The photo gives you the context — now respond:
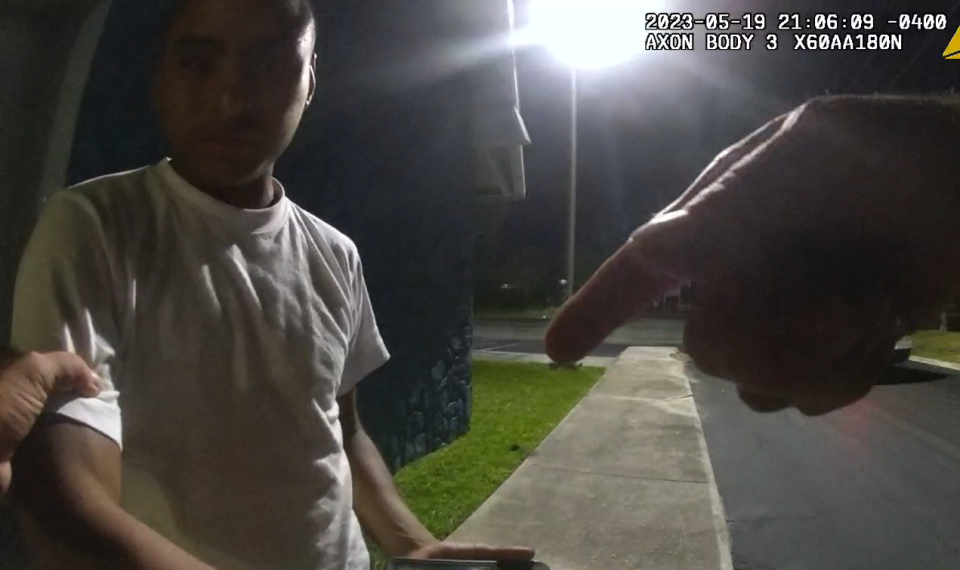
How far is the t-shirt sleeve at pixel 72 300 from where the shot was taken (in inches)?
12.2

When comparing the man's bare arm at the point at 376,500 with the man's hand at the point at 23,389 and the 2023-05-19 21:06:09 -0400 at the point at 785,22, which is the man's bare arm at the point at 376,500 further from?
the 2023-05-19 21:06:09 -0400 at the point at 785,22

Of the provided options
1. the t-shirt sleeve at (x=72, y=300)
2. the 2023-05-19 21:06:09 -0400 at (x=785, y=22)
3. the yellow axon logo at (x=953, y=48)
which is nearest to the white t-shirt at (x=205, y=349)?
the t-shirt sleeve at (x=72, y=300)

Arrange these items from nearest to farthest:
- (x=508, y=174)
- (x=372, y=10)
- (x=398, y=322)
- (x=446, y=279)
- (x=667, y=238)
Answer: (x=667, y=238) < (x=372, y=10) < (x=508, y=174) < (x=398, y=322) < (x=446, y=279)

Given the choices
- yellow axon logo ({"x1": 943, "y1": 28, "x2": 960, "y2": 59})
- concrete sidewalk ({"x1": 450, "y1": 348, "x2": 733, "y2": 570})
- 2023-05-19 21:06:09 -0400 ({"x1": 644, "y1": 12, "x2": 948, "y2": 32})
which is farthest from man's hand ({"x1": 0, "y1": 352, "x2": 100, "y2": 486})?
concrete sidewalk ({"x1": 450, "y1": 348, "x2": 733, "y2": 570})

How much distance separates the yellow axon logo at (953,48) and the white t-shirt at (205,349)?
0.50m

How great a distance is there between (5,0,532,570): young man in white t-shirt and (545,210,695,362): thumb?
0.22m

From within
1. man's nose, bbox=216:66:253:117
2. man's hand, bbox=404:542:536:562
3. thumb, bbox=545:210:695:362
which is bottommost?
man's hand, bbox=404:542:536:562

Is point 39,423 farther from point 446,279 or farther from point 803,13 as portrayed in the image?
point 446,279

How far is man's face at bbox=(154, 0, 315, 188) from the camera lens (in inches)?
14.8

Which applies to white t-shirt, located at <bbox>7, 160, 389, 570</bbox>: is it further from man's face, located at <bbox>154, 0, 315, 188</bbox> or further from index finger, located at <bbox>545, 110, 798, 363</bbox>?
index finger, located at <bbox>545, 110, 798, 363</bbox>

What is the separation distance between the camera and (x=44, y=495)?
0.31 metres

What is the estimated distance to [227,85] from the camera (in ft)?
1.24

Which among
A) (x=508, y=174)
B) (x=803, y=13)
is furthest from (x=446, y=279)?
(x=803, y=13)

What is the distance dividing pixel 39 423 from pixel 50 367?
1.0 inches
